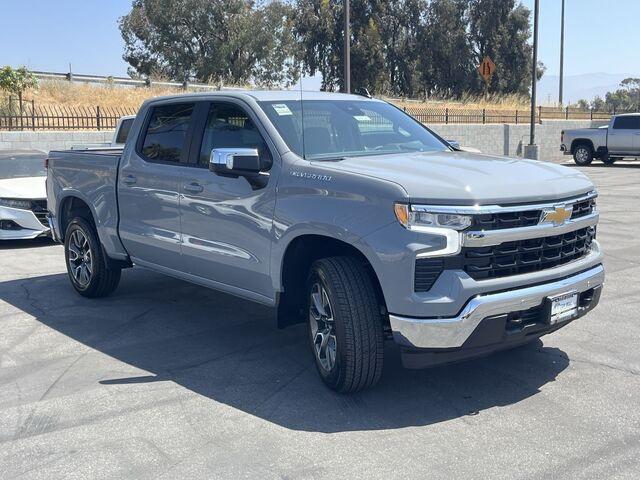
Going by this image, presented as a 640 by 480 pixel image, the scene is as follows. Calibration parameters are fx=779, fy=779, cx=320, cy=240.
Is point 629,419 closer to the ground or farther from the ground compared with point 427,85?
closer to the ground

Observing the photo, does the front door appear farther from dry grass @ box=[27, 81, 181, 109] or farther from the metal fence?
dry grass @ box=[27, 81, 181, 109]

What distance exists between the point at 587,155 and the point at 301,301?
80.7 feet

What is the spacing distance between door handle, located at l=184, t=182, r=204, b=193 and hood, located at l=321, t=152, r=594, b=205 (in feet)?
4.19

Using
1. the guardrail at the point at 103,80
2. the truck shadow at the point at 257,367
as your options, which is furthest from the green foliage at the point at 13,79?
the truck shadow at the point at 257,367

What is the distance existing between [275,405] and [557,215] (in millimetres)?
2126

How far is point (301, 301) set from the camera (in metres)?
5.55

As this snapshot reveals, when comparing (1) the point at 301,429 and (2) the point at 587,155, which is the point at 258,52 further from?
(1) the point at 301,429

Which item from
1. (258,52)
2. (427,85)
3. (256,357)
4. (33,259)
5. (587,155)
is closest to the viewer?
(256,357)

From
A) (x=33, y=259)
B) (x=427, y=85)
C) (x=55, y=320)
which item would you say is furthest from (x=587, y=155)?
(x=427, y=85)

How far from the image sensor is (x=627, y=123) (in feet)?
88.2

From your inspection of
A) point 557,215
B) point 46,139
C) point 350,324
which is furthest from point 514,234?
point 46,139

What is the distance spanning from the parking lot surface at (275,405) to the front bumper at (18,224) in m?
3.78

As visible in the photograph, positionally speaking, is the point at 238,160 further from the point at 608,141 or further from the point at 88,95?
the point at 608,141

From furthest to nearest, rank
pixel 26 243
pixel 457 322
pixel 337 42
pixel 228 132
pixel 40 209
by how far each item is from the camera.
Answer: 1. pixel 337 42
2. pixel 26 243
3. pixel 40 209
4. pixel 228 132
5. pixel 457 322
